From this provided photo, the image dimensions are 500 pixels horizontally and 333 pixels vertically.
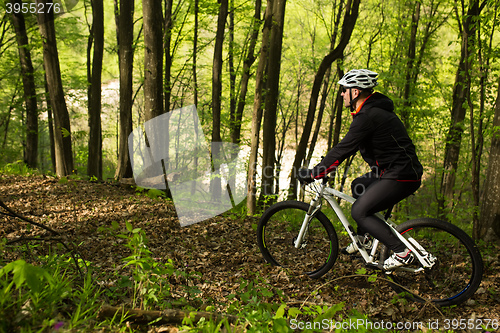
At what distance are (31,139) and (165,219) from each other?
11.2m

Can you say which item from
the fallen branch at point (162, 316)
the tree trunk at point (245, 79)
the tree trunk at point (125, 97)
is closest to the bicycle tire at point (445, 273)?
the fallen branch at point (162, 316)

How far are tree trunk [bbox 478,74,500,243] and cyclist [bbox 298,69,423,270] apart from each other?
266cm

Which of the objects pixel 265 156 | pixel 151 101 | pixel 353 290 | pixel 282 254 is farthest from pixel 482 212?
pixel 151 101

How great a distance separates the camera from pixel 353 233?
391 centimetres

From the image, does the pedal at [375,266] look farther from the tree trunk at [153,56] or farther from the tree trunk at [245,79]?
the tree trunk at [245,79]

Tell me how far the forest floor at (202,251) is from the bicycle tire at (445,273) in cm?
14

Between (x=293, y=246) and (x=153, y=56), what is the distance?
588 cm

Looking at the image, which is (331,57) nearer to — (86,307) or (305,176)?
(305,176)

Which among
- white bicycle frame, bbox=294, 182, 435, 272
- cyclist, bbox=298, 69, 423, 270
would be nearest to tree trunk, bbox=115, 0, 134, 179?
white bicycle frame, bbox=294, 182, 435, 272

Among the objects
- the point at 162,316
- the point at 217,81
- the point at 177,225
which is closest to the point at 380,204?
the point at 162,316

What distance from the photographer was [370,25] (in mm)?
16703

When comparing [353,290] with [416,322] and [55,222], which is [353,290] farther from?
[55,222]

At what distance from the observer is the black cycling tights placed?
3.40 meters

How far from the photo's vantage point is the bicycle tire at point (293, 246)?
4098mm
